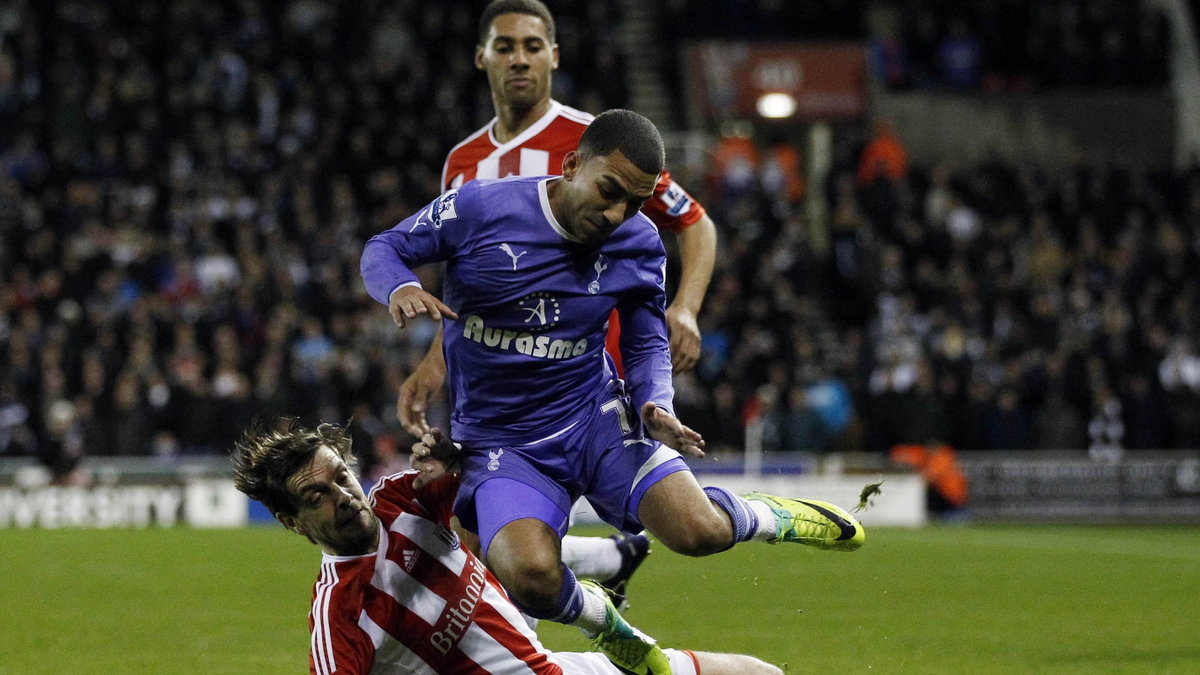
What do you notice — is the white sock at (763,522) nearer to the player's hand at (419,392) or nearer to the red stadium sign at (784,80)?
the player's hand at (419,392)

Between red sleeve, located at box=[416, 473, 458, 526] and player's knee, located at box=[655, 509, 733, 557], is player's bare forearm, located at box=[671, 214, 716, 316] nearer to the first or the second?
player's knee, located at box=[655, 509, 733, 557]

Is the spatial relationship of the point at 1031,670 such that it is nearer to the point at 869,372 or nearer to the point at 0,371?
the point at 869,372

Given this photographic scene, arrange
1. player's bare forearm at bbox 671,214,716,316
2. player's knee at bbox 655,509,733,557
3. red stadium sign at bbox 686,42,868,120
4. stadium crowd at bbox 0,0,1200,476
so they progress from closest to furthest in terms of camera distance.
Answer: player's knee at bbox 655,509,733,557
player's bare forearm at bbox 671,214,716,316
stadium crowd at bbox 0,0,1200,476
red stadium sign at bbox 686,42,868,120

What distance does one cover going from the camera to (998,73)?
24.7 metres

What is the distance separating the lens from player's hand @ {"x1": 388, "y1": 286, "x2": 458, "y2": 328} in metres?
4.78

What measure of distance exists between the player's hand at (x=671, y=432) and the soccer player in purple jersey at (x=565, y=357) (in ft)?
0.09

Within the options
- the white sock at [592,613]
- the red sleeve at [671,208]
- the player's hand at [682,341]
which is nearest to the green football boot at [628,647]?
the white sock at [592,613]

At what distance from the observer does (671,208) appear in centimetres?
623

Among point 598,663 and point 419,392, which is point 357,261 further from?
point 598,663

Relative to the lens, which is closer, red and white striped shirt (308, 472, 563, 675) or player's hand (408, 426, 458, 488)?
red and white striped shirt (308, 472, 563, 675)

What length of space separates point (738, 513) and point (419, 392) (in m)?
1.16

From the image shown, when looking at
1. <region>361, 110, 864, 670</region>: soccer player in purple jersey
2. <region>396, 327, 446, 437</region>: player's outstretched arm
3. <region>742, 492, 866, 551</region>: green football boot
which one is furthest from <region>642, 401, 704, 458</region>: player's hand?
<region>396, 327, 446, 437</region>: player's outstretched arm

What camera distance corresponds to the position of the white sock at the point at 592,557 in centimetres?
602

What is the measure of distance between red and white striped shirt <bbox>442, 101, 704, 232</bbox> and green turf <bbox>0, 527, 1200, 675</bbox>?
1884mm
